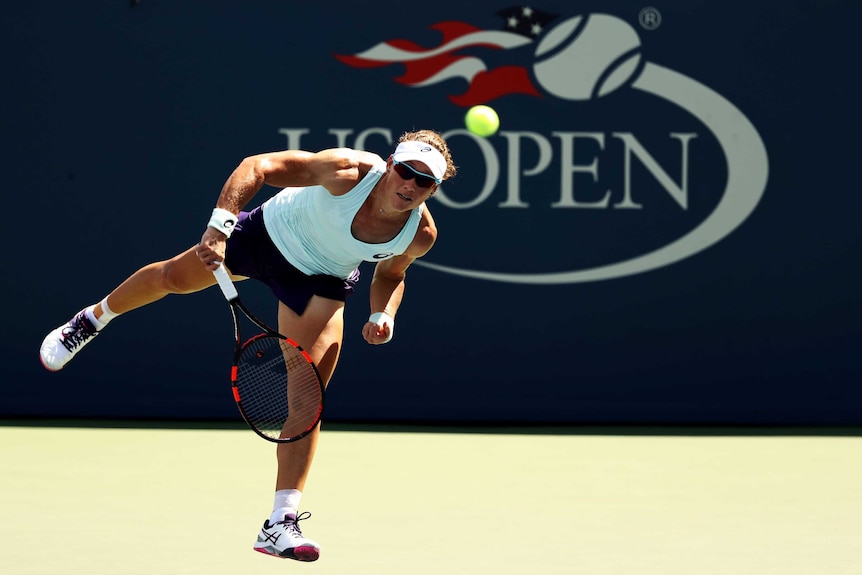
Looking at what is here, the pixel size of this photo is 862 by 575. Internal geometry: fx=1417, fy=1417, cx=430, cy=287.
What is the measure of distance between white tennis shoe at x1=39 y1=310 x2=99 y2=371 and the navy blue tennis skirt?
693 millimetres

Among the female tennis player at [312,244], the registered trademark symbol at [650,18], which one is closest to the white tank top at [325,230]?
the female tennis player at [312,244]

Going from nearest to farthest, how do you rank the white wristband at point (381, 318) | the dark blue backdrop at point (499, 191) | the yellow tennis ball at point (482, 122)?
the white wristband at point (381, 318) < the yellow tennis ball at point (482, 122) < the dark blue backdrop at point (499, 191)

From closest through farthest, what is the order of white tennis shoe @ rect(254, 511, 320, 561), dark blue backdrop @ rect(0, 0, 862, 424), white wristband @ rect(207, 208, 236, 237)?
white wristband @ rect(207, 208, 236, 237) < white tennis shoe @ rect(254, 511, 320, 561) < dark blue backdrop @ rect(0, 0, 862, 424)

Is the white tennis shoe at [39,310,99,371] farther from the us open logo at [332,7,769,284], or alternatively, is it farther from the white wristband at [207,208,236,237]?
the us open logo at [332,7,769,284]

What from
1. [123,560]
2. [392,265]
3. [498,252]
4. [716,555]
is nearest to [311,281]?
[392,265]

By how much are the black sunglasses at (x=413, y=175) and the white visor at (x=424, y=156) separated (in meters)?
0.02

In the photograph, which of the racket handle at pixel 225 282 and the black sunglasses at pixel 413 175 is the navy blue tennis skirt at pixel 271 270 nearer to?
the racket handle at pixel 225 282

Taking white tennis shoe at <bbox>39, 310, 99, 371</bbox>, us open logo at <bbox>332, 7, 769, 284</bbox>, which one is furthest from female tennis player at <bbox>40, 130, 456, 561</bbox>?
us open logo at <bbox>332, 7, 769, 284</bbox>

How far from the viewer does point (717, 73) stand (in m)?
7.10

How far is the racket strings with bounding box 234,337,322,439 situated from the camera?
4145 millimetres

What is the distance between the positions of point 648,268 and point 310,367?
337 centimetres

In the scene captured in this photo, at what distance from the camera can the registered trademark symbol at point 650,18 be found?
7.08 m

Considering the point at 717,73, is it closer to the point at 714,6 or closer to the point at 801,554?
the point at 714,6

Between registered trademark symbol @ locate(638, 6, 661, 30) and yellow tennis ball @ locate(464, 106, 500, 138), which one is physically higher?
registered trademark symbol @ locate(638, 6, 661, 30)
